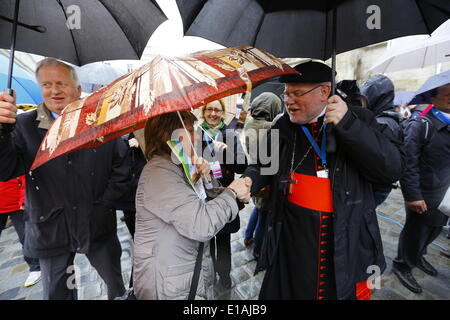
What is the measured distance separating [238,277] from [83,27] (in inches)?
138

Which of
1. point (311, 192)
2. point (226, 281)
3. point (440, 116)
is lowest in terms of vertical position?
point (226, 281)

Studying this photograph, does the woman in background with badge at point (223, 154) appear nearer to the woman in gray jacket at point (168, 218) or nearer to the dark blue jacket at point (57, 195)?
the woman in gray jacket at point (168, 218)

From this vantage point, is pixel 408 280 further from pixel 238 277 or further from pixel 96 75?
pixel 96 75

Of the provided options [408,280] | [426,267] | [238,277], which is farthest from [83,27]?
[426,267]

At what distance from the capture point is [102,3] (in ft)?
6.51

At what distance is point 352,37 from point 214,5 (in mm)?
1126

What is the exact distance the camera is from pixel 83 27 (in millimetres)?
2029

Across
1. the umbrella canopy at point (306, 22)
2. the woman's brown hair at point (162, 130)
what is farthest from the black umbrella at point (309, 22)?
the woman's brown hair at point (162, 130)

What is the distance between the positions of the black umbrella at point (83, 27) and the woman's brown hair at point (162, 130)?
1.18 meters

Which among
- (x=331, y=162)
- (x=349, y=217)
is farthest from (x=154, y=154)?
(x=349, y=217)

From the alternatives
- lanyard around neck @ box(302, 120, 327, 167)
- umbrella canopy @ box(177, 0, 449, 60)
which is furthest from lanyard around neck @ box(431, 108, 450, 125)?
lanyard around neck @ box(302, 120, 327, 167)

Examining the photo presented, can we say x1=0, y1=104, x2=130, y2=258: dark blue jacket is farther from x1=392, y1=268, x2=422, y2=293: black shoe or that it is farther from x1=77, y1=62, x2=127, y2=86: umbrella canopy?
x1=392, y1=268, x2=422, y2=293: black shoe

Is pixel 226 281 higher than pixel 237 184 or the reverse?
the reverse

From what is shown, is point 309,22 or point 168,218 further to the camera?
point 309,22
